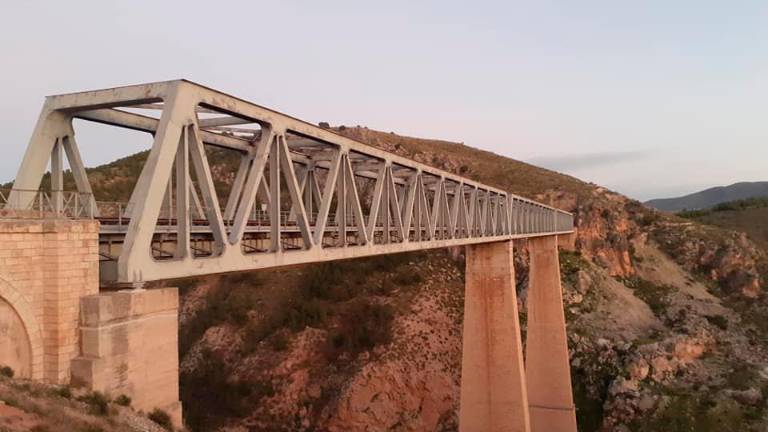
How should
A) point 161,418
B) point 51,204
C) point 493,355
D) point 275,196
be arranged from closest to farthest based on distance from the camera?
point 161,418, point 51,204, point 275,196, point 493,355

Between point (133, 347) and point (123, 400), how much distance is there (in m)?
0.82

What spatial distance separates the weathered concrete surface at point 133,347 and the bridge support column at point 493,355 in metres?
19.7

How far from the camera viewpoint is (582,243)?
181 ft

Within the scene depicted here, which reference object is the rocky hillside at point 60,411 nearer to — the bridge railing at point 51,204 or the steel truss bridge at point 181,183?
the steel truss bridge at point 181,183

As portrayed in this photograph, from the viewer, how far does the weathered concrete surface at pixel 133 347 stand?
8.02 m

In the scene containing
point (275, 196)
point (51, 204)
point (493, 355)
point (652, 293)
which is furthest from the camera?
point (652, 293)

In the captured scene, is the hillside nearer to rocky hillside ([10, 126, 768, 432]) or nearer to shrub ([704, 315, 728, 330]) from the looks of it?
rocky hillside ([10, 126, 768, 432])

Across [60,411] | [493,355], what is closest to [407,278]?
[493,355]

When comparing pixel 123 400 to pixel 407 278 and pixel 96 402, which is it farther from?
pixel 407 278

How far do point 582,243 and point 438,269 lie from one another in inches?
696

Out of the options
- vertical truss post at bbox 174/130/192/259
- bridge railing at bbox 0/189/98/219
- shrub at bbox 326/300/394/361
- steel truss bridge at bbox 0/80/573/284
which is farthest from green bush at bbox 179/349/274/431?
vertical truss post at bbox 174/130/192/259

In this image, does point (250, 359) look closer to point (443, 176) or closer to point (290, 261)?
point (443, 176)

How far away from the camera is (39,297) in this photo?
26.2 ft

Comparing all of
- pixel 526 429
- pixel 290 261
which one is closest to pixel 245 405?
pixel 526 429
